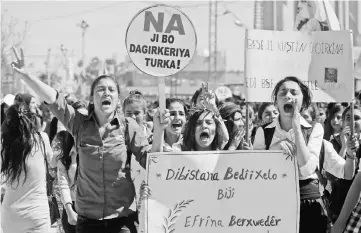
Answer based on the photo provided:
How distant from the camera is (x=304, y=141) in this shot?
4.65 m

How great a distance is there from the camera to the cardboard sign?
485 cm

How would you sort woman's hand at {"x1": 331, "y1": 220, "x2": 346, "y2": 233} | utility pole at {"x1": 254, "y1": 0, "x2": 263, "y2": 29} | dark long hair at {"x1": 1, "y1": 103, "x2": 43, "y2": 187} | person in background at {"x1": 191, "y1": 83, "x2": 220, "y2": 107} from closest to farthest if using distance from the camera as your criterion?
woman's hand at {"x1": 331, "y1": 220, "x2": 346, "y2": 233}, dark long hair at {"x1": 1, "y1": 103, "x2": 43, "y2": 187}, person in background at {"x1": 191, "y1": 83, "x2": 220, "y2": 107}, utility pole at {"x1": 254, "y1": 0, "x2": 263, "y2": 29}

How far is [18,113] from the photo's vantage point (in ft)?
18.0

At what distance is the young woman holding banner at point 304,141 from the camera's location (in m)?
4.70

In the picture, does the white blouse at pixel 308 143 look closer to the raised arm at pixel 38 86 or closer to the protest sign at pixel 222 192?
the protest sign at pixel 222 192

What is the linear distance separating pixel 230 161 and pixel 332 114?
4.61 m

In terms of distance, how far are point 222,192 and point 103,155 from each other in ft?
2.71

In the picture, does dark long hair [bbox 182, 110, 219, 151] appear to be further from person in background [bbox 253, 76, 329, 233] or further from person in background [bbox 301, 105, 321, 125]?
person in background [bbox 301, 105, 321, 125]

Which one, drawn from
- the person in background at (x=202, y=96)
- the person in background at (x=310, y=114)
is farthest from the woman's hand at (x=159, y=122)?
the person in background at (x=310, y=114)

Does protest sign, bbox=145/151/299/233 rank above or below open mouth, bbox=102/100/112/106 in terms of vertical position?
below

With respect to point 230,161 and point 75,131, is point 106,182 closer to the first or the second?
point 75,131

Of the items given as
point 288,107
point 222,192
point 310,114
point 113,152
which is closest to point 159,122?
point 113,152

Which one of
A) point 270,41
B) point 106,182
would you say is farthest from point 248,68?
point 106,182

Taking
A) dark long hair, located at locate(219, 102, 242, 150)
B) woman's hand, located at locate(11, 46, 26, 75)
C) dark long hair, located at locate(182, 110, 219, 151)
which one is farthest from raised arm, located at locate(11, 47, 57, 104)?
dark long hair, located at locate(219, 102, 242, 150)
